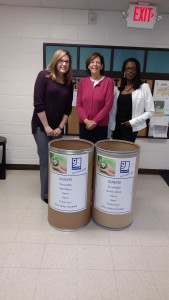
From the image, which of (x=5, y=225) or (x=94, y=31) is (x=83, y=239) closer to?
(x=5, y=225)

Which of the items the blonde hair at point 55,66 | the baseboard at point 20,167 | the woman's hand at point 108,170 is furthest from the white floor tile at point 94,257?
the baseboard at point 20,167

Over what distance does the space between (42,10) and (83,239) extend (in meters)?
2.88

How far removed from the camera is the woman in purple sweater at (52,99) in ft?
8.39

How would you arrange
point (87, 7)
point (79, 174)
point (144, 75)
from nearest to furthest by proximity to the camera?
point (79, 174), point (87, 7), point (144, 75)

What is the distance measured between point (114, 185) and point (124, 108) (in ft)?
3.12

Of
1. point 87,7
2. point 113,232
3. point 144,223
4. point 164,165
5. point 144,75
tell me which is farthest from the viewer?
point 164,165

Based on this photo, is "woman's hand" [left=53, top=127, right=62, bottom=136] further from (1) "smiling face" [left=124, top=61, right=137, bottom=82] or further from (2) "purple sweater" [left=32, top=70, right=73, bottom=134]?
(1) "smiling face" [left=124, top=61, right=137, bottom=82]

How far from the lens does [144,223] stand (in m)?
2.63

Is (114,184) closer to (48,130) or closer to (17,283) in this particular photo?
(48,130)

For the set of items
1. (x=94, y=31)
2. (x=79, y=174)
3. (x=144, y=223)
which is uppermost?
(x=94, y=31)

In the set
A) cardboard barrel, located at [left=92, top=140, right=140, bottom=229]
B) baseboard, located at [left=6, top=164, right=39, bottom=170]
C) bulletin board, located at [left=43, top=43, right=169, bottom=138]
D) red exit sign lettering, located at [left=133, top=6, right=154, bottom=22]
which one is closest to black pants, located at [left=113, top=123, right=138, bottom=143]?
cardboard barrel, located at [left=92, top=140, right=140, bottom=229]

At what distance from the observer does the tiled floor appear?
1755 mm

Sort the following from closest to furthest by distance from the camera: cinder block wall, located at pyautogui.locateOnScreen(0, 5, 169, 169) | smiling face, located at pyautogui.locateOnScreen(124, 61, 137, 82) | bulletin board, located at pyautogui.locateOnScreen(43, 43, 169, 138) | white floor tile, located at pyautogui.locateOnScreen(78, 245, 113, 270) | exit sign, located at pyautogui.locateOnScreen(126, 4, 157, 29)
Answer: white floor tile, located at pyautogui.locateOnScreen(78, 245, 113, 270), smiling face, located at pyautogui.locateOnScreen(124, 61, 137, 82), exit sign, located at pyautogui.locateOnScreen(126, 4, 157, 29), cinder block wall, located at pyautogui.locateOnScreen(0, 5, 169, 169), bulletin board, located at pyautogui.locateOnScreen(43, 43, 169, 138)

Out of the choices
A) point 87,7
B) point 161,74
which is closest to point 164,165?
point 161,74
